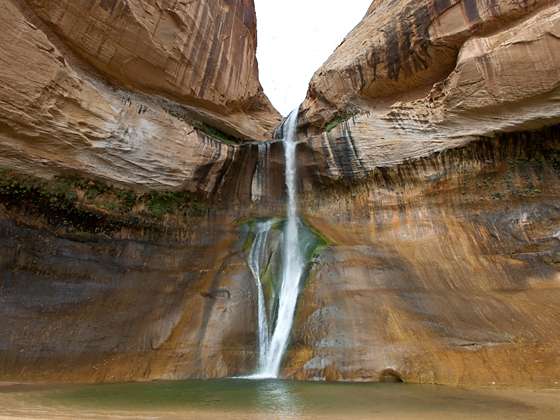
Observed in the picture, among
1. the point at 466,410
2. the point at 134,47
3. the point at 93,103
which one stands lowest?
the point at 466,410

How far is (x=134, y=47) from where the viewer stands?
12.5 meters

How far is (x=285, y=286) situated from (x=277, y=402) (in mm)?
6253

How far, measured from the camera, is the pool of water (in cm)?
496

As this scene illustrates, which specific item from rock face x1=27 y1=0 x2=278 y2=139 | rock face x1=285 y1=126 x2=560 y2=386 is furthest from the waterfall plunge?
rock face x1=27 y1=0 x2=278 y2=139

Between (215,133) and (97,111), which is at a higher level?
(215,133)

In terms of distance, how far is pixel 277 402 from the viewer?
6.12 m

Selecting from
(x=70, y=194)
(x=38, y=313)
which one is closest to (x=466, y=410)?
(x=38, y=313)

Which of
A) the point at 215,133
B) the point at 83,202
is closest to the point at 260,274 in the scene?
the point at 83,202

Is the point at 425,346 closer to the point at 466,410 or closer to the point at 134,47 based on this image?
the point at 466,410

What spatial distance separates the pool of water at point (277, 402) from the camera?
4961mm

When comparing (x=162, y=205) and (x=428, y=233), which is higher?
(x=162, y=205)

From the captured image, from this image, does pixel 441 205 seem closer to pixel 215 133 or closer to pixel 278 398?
pixel 278 398

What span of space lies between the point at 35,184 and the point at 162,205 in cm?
359

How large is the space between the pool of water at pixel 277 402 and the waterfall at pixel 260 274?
7.21 feet
